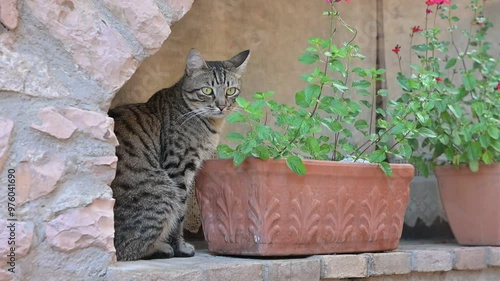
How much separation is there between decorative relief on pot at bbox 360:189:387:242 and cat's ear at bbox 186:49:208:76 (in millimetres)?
932

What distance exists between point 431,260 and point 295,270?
76 cm

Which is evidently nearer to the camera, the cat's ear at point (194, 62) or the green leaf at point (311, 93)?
the green leaf at point (311, 93)

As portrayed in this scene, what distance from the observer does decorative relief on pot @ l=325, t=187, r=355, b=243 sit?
263 centimetres

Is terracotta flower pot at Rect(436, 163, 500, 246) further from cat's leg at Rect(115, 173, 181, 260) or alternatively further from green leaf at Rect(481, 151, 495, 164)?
cat's leg at Rect(115, 173, 181, 260)

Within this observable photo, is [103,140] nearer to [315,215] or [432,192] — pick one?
[315,215]

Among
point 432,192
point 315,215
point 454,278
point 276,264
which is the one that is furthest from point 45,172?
point 432,192

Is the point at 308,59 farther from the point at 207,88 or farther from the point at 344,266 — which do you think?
the point at 344,266

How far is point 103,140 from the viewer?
2119 mm

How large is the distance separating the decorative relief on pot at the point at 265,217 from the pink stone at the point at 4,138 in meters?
0.91

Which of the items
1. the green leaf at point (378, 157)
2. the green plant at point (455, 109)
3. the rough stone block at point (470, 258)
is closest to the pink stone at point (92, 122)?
the green leaf at point (378, 157)

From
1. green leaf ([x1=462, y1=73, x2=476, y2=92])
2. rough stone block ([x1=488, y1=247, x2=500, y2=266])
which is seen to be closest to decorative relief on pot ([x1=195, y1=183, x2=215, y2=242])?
rough stone block ([x1=488, y1=247, x2=500, y2=266])

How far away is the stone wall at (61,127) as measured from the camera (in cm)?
196

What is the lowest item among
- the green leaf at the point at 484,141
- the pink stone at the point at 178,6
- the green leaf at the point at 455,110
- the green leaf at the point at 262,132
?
the green leaf at the point at 262,132

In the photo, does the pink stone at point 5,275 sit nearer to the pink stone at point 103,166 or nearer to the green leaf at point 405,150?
the pink stone at point 103,166
